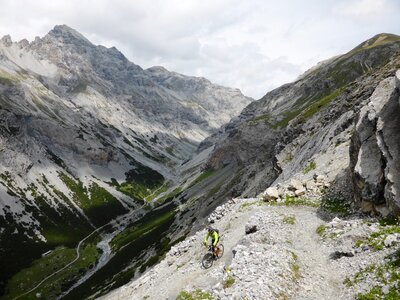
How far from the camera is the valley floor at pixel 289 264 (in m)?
22.1

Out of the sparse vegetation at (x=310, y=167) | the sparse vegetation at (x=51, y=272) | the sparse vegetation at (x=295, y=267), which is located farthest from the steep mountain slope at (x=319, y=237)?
the sparse vegetation at (x=51, y=272)

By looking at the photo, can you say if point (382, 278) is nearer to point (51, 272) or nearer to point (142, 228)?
point (51, 272)

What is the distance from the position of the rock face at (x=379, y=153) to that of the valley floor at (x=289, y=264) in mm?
2088

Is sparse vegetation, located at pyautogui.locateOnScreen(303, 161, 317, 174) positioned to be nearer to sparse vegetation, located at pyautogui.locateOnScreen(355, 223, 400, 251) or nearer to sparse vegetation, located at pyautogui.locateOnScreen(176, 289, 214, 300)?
sparse vegetation, located at pyautogui.locateOnScreen(355, 223, 400, 251)

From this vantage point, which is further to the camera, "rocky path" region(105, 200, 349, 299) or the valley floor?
"rocky path" region(105, 200, 349, 299)

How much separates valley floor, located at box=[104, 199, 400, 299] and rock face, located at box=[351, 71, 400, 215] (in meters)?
2.09

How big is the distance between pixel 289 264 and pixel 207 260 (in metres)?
7.25

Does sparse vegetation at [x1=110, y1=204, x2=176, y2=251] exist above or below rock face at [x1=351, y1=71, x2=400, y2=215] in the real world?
below

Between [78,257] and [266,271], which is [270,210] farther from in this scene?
[78,257]

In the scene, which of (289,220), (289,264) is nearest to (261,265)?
(289,264)

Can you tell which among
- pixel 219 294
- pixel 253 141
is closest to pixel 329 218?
pixel 219 294

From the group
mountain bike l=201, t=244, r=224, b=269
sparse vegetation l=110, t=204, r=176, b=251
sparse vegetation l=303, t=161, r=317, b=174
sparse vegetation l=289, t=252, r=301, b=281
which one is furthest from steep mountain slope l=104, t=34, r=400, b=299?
sparse vegetation l=110, t=204, r=176, b=251

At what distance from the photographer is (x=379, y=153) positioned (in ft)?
102

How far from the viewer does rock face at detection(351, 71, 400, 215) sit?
88.9 feet
